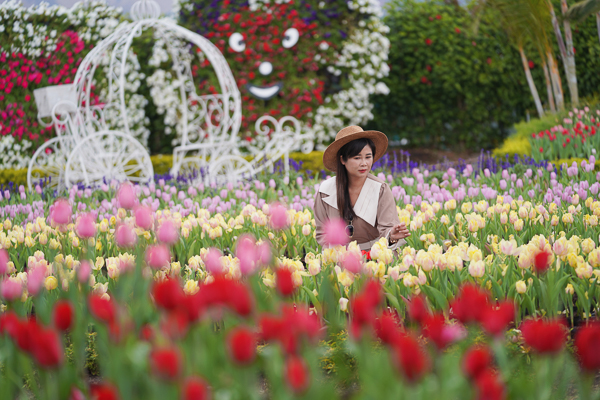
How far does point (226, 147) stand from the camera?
21.5ft

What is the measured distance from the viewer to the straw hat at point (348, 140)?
2697 millimetres

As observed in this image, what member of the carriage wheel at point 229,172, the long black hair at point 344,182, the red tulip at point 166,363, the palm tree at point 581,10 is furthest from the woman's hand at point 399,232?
the palm tree at point 581,10

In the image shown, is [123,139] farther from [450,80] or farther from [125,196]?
[450,80]

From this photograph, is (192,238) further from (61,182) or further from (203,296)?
(61,182)

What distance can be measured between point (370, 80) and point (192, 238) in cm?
712

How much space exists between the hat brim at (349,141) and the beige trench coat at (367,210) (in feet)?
0.35

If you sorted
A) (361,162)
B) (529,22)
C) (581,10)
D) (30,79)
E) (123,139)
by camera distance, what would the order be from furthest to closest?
(529,22)
(30,79)
(581,10)
(123,139)
(361,162)

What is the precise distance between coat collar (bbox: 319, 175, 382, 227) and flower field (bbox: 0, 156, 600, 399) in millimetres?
202

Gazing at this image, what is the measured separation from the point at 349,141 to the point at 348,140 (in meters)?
0.02

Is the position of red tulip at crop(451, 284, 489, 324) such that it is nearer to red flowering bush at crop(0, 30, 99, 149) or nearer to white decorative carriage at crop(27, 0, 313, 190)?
white decorative carriage at crop(27, 0, 313, 190)

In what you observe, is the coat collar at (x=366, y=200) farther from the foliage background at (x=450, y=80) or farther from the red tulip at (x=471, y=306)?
the foliage background at (x=450, y=80)

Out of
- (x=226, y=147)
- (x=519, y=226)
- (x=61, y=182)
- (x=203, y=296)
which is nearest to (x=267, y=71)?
(x=226, y=147)

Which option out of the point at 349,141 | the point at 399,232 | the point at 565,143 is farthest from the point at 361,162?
the point at 565,143

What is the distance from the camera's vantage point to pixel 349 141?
2.74m
